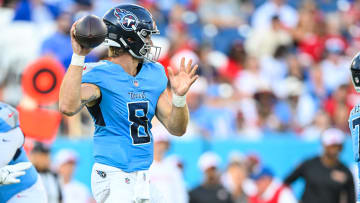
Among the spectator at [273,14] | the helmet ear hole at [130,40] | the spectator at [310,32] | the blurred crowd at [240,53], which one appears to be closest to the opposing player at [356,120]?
the helmet ear hole at [130,40]

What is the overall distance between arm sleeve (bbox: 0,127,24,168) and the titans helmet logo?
47.8 inches

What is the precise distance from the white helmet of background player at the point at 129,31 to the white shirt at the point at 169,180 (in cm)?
397

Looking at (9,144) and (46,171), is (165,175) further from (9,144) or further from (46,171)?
(9,144)

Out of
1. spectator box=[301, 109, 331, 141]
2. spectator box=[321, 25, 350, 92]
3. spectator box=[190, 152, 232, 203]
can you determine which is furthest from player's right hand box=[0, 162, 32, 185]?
spectator box=[321, 25, 350, 92]

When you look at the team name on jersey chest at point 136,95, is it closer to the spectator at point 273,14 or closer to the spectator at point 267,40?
the spectator at point 267,40

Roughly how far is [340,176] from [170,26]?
15.3ft

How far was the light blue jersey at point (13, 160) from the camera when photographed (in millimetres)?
5469

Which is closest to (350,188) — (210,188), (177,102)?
(210,188)

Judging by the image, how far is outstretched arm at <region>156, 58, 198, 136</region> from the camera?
493 cm

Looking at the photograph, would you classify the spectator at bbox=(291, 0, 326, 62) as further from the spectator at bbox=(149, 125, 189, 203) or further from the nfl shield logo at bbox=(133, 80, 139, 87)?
the nfl shield logo at bbox=(133, 80, 139, 87)

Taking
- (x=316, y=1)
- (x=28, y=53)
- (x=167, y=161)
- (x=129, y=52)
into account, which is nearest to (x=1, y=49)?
(x=28, y=53)

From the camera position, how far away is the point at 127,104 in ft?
16.3

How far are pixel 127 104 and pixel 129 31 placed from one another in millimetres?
508

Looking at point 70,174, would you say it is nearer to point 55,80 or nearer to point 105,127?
point 55,80
